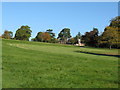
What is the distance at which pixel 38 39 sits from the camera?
106 meters

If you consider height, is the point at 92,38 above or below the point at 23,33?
below

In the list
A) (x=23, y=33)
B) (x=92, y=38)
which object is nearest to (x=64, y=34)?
(x=23, y=33)

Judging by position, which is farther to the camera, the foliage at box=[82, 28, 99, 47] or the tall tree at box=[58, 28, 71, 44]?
the tall tree at box=[58, 28, 71, 44]

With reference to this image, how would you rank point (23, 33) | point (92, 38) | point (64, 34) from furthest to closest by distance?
point (64, 34) < point (23, 33) < point (92, 38)

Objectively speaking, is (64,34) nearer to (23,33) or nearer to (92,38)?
(23,33)

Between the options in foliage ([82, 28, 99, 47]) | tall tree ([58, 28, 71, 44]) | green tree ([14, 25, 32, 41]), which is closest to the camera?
foliage ([82, 28, 99, 47])

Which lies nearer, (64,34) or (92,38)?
(92,38)

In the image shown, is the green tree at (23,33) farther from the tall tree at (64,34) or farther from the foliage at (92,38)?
the tall tree at (64,34)

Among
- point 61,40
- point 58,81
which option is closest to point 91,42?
point 61,40

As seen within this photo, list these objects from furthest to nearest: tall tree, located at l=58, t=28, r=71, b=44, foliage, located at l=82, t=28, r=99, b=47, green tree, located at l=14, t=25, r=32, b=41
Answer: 1. tall tree, located at l=58, t=28, r=71, b=44
2. green tree, located at l=14, t=25, r=32, b=41
3. foliage, located at l=82, t=28, r=99, b=47

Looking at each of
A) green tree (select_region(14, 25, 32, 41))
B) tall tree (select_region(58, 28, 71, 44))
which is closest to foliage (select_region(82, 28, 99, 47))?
green tree (select_region(14, 25, 32, 41))

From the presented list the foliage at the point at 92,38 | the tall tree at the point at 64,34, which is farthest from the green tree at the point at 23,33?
the tall tree at the point at 64,34

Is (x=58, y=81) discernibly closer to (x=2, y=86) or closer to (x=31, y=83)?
(x=31, y=83)

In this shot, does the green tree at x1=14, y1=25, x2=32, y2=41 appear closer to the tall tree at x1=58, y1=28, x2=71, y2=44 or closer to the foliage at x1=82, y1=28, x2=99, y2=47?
the foliage at x1=82, y1=28, x2=99, y2=47
